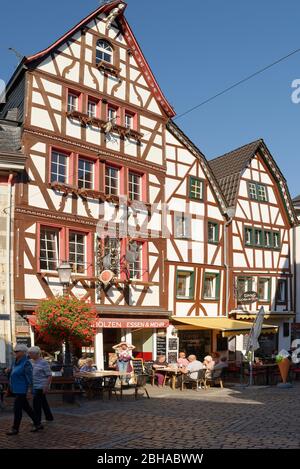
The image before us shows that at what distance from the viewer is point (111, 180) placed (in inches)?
862

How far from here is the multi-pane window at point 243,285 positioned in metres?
26.1

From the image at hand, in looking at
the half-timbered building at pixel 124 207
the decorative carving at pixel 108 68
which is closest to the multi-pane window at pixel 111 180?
the half-timbered building at pixel 124 207

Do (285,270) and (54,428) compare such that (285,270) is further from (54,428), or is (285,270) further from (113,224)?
(54,428)

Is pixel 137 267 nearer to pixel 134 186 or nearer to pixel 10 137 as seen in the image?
pixel 134 186

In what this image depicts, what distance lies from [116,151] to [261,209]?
9037mm

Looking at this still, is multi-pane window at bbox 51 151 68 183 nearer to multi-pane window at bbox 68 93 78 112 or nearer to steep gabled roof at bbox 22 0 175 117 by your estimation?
multi-pane window at bbox 68 93 78 112

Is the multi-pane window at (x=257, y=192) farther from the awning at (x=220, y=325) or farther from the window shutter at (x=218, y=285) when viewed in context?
the awning at (x=220, y=325)

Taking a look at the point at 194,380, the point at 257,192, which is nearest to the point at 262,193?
the point at 257,192

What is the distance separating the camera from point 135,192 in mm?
22703

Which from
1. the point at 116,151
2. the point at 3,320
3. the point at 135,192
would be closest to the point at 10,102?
the point at 116,151

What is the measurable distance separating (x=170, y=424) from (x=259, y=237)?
17.6 metres

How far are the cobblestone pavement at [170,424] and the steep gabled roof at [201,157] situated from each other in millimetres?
11223

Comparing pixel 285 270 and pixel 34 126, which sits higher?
pixel 34 126

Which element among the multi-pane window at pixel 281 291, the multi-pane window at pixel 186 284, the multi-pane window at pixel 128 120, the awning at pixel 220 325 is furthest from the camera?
the multi-pane window at pixel 281 291
